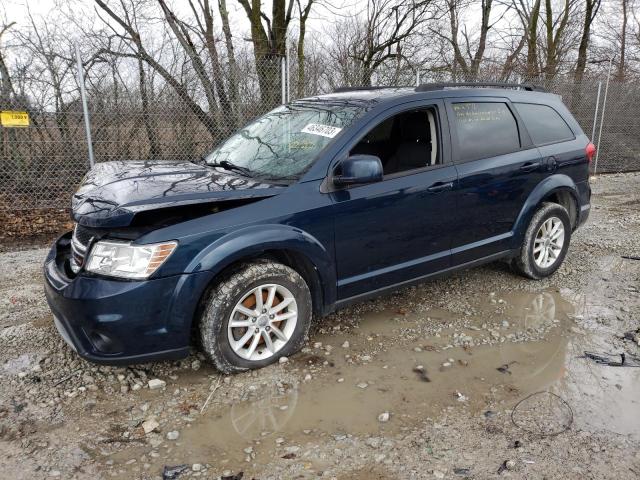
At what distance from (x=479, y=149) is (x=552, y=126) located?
3.88 ft

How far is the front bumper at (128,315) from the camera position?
8.61 ft

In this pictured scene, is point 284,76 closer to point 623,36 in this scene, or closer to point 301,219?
point 301,219

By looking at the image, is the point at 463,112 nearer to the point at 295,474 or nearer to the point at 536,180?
the point at 536,180

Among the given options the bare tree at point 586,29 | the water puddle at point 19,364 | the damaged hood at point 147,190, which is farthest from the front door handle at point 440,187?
the bare tree at point 586,29

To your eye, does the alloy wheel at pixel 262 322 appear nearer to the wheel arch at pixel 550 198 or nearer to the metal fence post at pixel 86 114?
the wheel arch at pixel 550 198

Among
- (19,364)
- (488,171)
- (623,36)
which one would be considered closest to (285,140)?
(488,171)

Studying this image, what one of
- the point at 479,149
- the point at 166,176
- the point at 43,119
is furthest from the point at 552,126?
the point at 43,119

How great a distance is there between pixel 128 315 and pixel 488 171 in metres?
2.90

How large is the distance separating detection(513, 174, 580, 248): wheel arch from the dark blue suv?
2 centimetres

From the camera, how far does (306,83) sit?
341 inches

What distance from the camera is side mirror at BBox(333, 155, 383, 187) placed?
3.07 meters

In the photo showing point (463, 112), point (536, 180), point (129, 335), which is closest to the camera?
point (129, 335)

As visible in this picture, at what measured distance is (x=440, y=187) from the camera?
3.65 metres

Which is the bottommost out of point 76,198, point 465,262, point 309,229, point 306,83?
point 465,262
